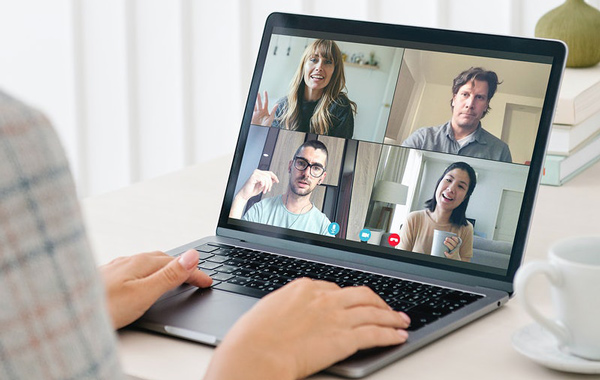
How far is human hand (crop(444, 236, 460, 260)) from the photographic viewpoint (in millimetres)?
859

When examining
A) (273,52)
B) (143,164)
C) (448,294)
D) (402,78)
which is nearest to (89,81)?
(143,164)

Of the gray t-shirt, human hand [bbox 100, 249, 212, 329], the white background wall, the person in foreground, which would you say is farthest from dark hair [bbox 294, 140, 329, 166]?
the white background wall

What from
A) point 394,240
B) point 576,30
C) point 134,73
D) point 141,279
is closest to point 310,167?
point 394,240

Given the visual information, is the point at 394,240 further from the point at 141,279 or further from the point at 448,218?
the point at 141,279

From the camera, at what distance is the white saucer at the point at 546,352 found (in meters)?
0.64

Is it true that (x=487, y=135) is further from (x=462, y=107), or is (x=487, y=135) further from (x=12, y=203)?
(x=12, y=203)

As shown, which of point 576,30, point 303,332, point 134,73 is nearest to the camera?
point 303,332

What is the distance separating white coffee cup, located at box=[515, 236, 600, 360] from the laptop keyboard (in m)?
0.11

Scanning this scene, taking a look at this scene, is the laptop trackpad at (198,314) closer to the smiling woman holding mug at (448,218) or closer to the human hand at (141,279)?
the human hand at (141,279)

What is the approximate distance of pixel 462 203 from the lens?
87 centimetres

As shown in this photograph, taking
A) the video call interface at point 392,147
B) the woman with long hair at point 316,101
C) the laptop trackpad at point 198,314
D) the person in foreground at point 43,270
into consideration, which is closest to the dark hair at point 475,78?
the video call interface at point 392,147

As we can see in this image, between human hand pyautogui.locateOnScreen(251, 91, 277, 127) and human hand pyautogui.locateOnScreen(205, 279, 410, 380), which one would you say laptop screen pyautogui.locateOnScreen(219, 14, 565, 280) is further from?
human hand pyautogui.locateOnScreen(205, 279, 410, 380)

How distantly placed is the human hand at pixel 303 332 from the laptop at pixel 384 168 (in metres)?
0.07

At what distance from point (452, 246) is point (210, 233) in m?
0.32
